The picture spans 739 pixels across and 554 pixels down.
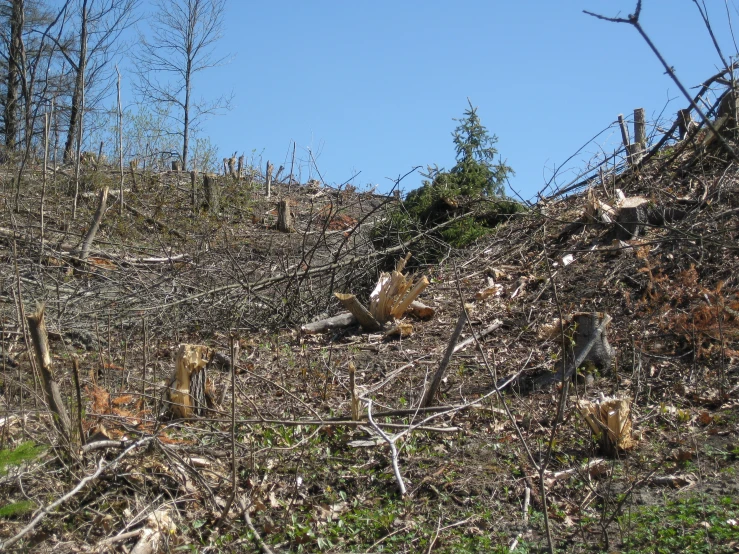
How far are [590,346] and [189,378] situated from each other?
2.91 meters

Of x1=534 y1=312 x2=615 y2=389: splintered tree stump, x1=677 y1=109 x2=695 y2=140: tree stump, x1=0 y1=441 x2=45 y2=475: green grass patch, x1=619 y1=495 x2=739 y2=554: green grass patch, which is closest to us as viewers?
x1=0 y1=441 x2=45 y2=475: green grass patch

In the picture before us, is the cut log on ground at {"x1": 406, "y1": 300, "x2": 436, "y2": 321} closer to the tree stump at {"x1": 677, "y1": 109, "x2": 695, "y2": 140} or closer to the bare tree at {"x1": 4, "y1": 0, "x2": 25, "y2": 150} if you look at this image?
the tree stump at {"x1": 677, "y1": 109, "x2": 695, "y2": 140}

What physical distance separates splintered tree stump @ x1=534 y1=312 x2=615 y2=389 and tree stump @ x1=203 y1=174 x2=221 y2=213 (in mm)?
10496

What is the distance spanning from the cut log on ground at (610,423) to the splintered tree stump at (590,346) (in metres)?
0.95

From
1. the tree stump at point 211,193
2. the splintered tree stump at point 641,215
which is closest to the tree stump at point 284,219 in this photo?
the tree stump at point 211,193

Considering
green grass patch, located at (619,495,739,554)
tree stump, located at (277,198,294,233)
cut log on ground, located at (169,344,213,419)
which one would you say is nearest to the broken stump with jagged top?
cut log on ground, located at (169,344,213,419)

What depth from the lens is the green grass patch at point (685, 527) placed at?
134 inches

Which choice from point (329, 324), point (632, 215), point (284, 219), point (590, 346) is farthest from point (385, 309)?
point (284, 219)

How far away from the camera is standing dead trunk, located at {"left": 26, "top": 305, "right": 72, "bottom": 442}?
12.3ft

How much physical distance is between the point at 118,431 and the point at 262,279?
156 inches

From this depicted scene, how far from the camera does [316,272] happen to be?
26.9 ft

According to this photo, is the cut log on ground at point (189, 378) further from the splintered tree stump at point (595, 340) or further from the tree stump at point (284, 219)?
the tree stump at point (284, 219)

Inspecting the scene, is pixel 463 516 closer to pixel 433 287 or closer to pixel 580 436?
pixel 580 436

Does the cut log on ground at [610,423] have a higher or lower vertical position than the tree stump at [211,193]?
lower
